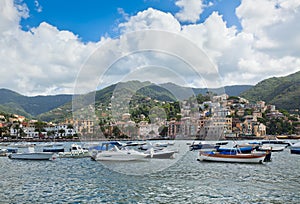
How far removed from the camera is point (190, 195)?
1330 cm

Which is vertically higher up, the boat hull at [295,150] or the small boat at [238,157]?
the small boat at [238,157]

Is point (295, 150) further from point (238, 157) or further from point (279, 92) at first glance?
point (279, 92)

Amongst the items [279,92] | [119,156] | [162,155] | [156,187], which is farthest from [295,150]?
[279,92]

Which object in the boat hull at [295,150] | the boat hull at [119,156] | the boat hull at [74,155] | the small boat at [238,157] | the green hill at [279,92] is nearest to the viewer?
the small boat at [238,157]

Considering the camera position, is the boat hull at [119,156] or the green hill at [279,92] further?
the green hill at [279,92]

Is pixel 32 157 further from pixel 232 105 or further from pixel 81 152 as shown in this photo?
pixel 232 105

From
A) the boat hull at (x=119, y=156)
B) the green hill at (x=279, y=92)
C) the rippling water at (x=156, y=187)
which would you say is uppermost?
the green hill at (x=279, y=92)

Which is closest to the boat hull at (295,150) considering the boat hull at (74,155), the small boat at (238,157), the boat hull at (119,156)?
the small boat at (238,157)

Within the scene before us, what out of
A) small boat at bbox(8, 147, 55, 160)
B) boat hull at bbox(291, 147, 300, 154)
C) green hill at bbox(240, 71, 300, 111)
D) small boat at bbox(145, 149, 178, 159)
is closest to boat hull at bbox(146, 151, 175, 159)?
small boat at bbox(145, 149, 178, 159)

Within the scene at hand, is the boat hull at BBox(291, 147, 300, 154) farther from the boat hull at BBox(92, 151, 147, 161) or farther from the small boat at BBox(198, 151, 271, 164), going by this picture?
the boat hull at BBox(92, 151, 147, 161)

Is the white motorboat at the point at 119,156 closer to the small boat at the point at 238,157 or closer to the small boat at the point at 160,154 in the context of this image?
the small boat at the point at 160,154

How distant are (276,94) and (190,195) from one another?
14394 cm

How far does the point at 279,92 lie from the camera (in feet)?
474

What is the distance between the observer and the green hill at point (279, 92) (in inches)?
5226
